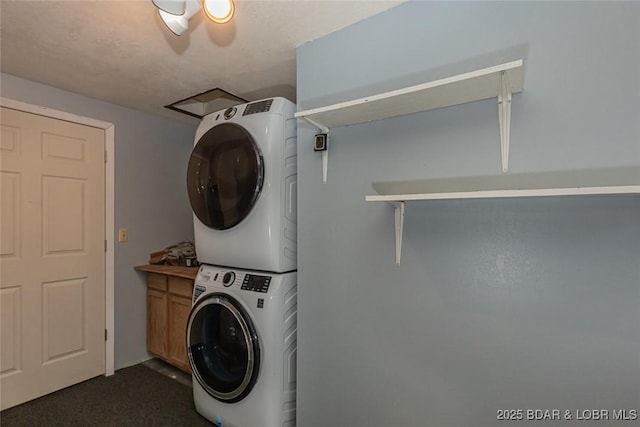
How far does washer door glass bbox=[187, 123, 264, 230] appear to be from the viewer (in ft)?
5.65

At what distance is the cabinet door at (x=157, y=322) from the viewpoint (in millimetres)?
2658

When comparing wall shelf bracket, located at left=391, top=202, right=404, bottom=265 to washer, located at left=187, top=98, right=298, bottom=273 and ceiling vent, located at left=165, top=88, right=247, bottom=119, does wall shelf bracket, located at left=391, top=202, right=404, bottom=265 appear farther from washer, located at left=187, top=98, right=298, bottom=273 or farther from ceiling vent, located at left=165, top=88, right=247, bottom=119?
ceiling vent, located at left=165, top=88, right=247, bottom=119

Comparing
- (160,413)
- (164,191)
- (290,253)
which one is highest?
(164,191)

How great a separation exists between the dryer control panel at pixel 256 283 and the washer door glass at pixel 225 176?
0.32m

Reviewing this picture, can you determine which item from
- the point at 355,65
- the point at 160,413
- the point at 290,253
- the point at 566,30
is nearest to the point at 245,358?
the point at 290,253

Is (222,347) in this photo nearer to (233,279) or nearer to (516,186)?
(233,279)

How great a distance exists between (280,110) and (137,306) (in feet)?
7.34

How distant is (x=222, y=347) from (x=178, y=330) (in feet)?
2.81

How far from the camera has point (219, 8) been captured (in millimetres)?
1197

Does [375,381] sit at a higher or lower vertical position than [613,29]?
lower

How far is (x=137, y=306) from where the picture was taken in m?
2.80

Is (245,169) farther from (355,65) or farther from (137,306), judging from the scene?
(137,306)

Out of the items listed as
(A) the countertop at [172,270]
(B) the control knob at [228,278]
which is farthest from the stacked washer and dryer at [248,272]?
(A) the countertop at [172,270]

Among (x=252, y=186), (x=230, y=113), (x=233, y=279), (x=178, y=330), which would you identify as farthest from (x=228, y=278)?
(x=178, y=330)
